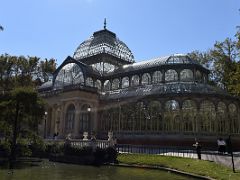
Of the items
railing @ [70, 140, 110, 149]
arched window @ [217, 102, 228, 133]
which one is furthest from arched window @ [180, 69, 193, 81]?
railing @ [70, 140, 110, 149]

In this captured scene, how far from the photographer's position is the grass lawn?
16.7 m

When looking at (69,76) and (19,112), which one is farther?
(69,76)

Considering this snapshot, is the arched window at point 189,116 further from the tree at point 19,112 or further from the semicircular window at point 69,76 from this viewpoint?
the semicircular window at point 69,76

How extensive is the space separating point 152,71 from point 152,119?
906cm

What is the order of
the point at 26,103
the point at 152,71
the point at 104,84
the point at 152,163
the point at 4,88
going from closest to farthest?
1. the point at 152,163
2. the point at 26,103
3. the point at 152,71
4. the point at 104,84
5. the point at 4,88

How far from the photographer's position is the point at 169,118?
3578 cm

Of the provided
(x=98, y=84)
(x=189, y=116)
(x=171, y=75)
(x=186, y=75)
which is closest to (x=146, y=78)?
(x=171, y=75)

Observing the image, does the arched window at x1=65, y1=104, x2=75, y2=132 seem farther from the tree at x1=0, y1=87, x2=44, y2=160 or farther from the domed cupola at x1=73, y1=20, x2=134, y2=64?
the tree at x1=0, y1=87, x2=44, y2=160

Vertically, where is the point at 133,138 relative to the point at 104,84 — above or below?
below

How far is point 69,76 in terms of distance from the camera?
4816 centimetres

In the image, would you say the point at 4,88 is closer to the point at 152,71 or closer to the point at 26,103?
the point at 152,71

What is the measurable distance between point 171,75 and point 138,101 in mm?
6549

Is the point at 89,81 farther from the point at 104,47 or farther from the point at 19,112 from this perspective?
the point at 19,112

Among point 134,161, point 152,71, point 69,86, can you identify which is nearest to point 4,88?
point 69,86
